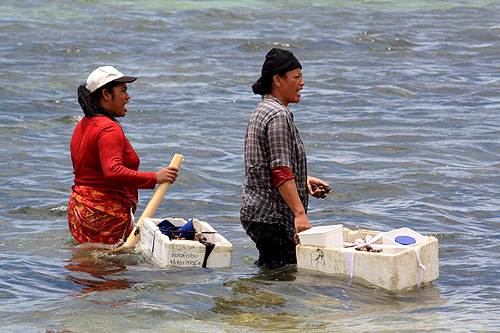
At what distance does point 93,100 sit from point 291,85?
1682 millimetres

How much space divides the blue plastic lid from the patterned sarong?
7.54 ft

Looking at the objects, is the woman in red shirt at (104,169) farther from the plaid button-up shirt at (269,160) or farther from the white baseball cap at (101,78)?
the plaid button-up shirt at (269,160)

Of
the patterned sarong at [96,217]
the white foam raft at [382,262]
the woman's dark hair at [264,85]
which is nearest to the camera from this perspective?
the white foam raft at [382,262]

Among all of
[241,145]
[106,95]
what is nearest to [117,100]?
[106,95]

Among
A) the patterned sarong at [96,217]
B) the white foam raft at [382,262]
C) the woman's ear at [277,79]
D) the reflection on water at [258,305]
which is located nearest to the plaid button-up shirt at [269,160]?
the woman's ear at [277,79]

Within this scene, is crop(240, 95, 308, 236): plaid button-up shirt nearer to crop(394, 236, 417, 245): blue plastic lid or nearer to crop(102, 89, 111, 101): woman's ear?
crop(394, 236, 417, 245): blue plastic lid

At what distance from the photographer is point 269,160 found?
561 cm

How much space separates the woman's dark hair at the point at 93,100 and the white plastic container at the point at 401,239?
245 cm

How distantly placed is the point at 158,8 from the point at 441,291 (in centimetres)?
2187

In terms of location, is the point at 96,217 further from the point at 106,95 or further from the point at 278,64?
the point at 278,64

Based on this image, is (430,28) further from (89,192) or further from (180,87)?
(89,192)

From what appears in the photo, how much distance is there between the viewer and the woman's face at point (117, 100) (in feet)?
20.3

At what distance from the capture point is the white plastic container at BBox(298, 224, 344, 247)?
5605mm

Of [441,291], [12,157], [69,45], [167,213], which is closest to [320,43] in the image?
[69,45]
